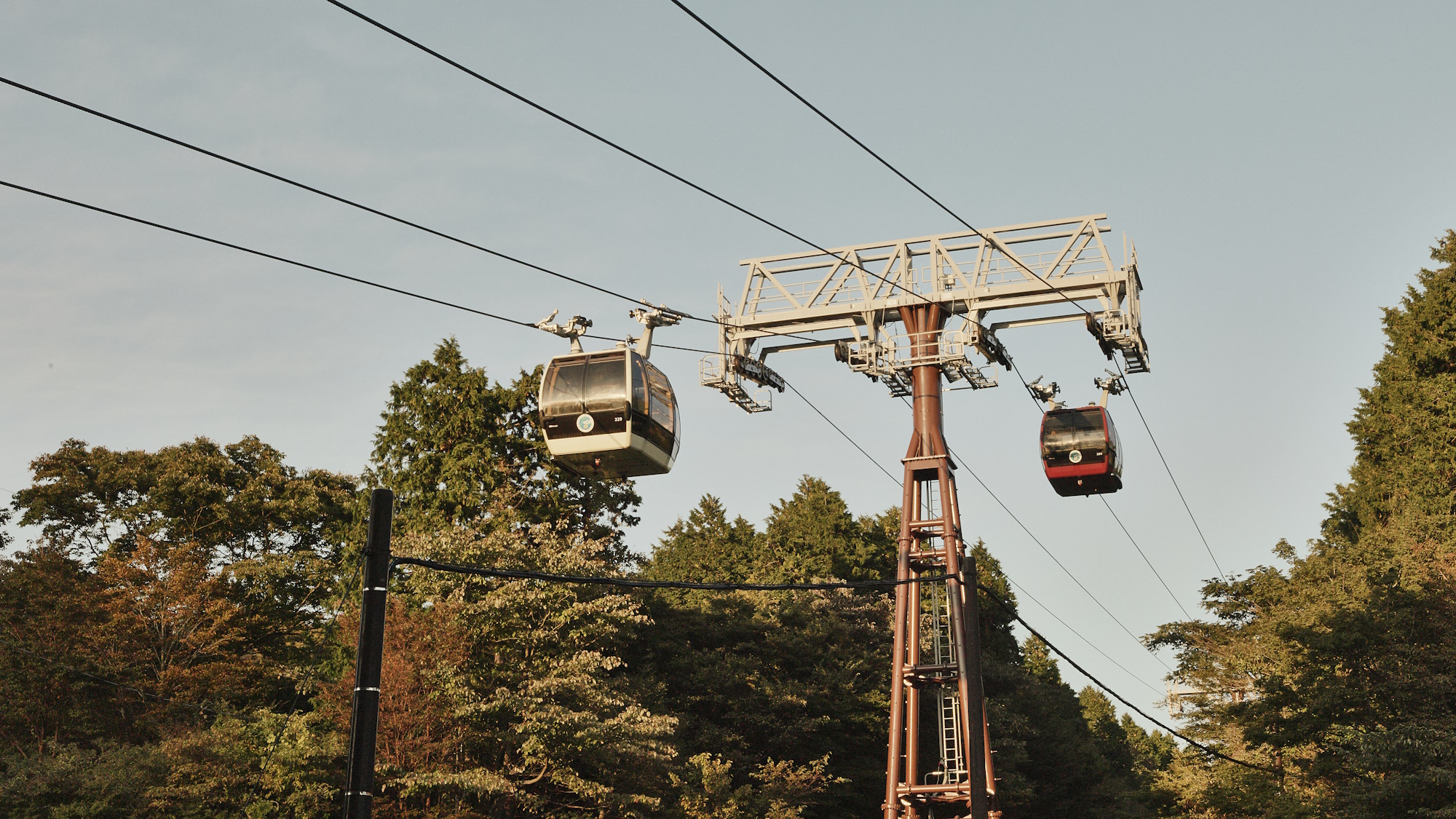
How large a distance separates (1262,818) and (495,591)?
76.3 ft

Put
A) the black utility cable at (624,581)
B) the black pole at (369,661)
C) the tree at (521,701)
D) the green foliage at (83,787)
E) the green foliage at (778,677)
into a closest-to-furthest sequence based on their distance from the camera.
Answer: the black pole at (369,661)
the black utility cable at (624,581)
the green foliage at (83,787)
the tree at (521,701)
the green foliage at (778,677)

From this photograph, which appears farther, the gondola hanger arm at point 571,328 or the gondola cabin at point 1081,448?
the gondola cabin at point 1081,448

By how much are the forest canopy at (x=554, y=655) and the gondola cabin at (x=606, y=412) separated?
4.64m

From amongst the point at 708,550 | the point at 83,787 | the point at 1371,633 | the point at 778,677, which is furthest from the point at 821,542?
the point at 83,787

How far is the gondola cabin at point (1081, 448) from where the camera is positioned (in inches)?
1080

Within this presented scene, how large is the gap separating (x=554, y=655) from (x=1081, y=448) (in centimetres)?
1397

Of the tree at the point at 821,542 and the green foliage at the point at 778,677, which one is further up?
the tree at the point at 821,542

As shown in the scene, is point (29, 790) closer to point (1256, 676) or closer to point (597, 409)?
point (597, 409)

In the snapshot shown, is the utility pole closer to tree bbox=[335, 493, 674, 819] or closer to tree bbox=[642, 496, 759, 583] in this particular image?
tree bbox=[335, 493, 674, 819]

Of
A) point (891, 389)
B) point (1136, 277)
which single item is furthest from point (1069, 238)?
point (891, 389)

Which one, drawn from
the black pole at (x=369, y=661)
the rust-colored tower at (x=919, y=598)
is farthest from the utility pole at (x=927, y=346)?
the black pole at (x=369, y=661)

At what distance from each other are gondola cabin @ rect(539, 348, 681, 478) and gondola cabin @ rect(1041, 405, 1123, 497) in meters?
12.0

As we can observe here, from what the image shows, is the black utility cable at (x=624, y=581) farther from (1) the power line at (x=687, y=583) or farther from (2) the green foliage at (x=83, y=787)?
(2) the green foliage at (x=83, y=787)

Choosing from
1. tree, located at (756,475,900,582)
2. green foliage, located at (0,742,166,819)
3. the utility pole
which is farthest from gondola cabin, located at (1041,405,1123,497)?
tree, located at (756,475,900,582)
